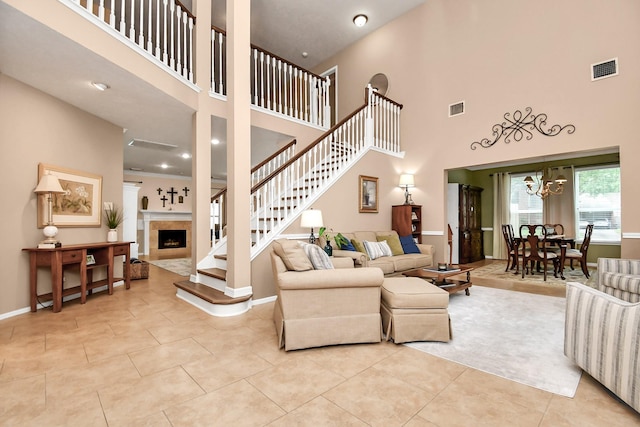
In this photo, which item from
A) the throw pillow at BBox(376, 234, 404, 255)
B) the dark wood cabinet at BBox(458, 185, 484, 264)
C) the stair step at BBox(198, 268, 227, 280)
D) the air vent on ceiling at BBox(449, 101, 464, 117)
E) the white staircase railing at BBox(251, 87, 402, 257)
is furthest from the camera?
the dark wood cabinet at BBox(458, 185, 484, 264)

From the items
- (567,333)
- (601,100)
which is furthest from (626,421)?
(601,100)

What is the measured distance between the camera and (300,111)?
20.5 ft

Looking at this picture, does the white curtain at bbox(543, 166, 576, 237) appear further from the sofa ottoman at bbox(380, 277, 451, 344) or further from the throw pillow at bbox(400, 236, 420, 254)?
the sofa ottoman at bbox(380, 277, 451, 344)

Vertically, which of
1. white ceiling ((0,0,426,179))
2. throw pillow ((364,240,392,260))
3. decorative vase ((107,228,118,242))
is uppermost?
white ceiling ((0,0,426,179))

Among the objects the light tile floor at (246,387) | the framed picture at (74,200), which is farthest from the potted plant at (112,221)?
the light tile floor at (246,387)

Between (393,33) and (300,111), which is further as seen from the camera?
(393,33)

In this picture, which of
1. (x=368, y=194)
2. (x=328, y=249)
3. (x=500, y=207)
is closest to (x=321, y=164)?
(x=368, y=194)

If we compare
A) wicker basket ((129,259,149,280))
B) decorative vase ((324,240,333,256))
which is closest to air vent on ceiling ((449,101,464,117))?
decorative vase ((324,240,333,256))

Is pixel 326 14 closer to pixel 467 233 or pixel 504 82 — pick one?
pixel 504 82

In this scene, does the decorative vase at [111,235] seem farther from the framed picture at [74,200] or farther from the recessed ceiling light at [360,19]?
the recessed ceiling light at [360,19]

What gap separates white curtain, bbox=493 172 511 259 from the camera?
849cm

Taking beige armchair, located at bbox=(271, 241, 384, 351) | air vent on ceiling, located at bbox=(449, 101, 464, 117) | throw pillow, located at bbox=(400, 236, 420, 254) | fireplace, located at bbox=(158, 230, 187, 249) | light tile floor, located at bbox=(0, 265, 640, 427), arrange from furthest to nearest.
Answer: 1. fireplace, located at bbox=(158, 230, 187, 249)
2. air vent on ceiling, located at bbox=(449, 101, 464, 117)
3. throw pillow, located at bbox=(400, 236, 420, 254)
4. beige armchair, located at bbox=(271, 241, 384, 351)
5. light tile floor, located at bbox=(0, 265, 640, 427)

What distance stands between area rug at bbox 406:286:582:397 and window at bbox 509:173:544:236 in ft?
15.8

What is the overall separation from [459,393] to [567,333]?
103 cm
